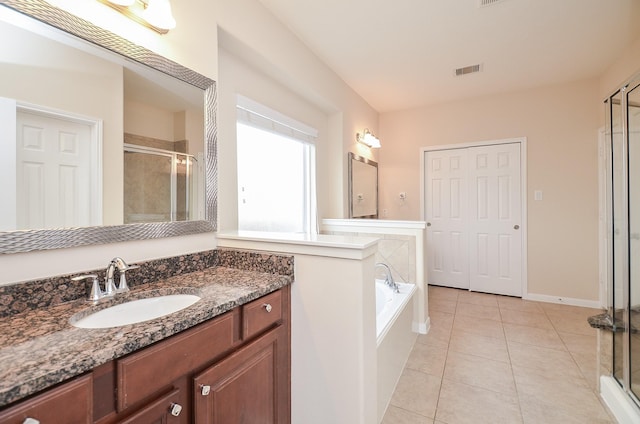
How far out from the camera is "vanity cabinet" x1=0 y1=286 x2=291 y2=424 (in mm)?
644

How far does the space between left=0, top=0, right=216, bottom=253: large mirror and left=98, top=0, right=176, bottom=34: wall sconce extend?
0.40 feet

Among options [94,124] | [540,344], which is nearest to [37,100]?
[94,124]

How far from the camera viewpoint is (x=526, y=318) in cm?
290

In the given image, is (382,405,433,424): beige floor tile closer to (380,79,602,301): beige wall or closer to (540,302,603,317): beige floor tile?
(540,302,603,317): beige floor tile

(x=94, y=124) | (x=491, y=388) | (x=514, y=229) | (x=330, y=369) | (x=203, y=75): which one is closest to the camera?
(x=94, y=124)

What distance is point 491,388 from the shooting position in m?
1.80

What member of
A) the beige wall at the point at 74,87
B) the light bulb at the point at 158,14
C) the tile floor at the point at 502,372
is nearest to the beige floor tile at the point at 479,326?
the tile floor at the point at 502,372

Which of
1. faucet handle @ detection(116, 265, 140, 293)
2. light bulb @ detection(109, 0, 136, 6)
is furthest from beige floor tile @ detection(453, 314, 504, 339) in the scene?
light bulb @ detection(109, 0, 136, 6)

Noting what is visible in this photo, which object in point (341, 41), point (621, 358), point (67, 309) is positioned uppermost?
point (341, 41)

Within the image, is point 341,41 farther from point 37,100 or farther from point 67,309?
point 67,309

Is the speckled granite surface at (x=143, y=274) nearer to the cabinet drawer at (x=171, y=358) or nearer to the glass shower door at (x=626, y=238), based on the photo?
the cabinet drawer at (x=171, y=358)

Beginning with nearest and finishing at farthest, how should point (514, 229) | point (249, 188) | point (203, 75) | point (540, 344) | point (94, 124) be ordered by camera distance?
point (94, 124), point (203, 75), point (249, 188), point (540, 344), point (514, 229)

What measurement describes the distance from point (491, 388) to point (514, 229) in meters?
2.41

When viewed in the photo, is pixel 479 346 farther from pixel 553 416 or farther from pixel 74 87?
pixel 74 87
